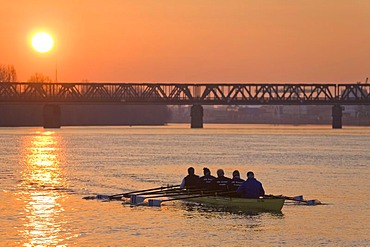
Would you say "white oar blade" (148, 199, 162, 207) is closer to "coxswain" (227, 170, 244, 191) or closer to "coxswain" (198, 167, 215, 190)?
"coxswain" (198, 167, 215, 190)

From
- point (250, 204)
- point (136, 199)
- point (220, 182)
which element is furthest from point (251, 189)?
point (136, 199)

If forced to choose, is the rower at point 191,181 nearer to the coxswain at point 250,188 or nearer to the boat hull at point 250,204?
the boat hull at point 250,204

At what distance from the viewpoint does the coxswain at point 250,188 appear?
154 ft

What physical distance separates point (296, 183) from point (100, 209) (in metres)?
20.4

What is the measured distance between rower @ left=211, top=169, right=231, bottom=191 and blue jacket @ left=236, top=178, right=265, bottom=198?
1.77m

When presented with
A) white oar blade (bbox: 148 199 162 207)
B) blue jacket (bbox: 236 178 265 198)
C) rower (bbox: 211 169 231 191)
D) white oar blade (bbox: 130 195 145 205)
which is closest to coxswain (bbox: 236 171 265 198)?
blue jacket (bbox: 236 178 265 198)

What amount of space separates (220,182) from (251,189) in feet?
8.76

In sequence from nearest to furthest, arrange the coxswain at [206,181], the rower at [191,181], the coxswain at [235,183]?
the coxswain at [235,183]
the coxswain at [206,181]
the rower at [191,181]

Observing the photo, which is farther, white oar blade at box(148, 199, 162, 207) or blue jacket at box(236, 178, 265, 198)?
white oar blade at box(148, 199, 162, 207)

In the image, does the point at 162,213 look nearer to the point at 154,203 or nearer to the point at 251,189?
the point at 154,203

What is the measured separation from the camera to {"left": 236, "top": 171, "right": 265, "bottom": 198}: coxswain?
4684 cm

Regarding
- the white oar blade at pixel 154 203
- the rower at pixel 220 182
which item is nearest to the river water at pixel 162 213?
the white oar blade at pixel 154 203

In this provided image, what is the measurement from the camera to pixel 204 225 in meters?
43.2

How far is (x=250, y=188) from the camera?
47.0 m
